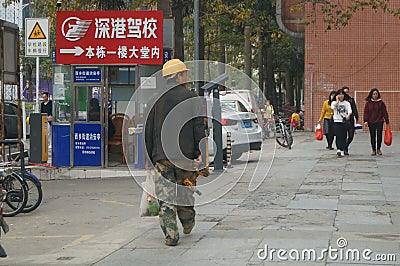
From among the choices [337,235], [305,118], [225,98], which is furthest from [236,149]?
[305,118]

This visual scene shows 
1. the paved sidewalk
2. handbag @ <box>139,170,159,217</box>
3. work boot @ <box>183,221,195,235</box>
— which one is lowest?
the paved sidewalk

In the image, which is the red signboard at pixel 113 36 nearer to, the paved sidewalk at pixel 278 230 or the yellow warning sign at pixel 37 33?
the yellow warning sign at pixel 37 33

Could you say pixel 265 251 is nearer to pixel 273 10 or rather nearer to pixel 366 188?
pixel 366 188

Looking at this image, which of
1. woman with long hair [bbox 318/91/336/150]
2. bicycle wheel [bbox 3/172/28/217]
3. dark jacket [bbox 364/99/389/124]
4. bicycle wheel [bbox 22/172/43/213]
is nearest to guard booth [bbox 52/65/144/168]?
bicycle wheel [bbox 22/172/43/213]

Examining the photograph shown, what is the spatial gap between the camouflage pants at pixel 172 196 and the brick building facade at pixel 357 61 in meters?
24.2

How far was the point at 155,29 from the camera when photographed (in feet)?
52.1

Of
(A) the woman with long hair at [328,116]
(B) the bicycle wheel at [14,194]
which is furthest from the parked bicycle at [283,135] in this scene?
(B) the bicycle wheel at [14,194]

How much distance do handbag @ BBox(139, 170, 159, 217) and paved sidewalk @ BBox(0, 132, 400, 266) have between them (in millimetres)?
169

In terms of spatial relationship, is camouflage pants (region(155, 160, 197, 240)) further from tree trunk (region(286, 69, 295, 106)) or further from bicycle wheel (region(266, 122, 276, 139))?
tree trunk (region(286, 69, 295, 106))

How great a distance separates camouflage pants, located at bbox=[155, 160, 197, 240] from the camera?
8180 millimetres

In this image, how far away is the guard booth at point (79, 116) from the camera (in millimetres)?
16078

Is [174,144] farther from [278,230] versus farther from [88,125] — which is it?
[88,125]

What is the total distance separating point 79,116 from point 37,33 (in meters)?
2.11

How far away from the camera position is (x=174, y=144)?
825 cm
